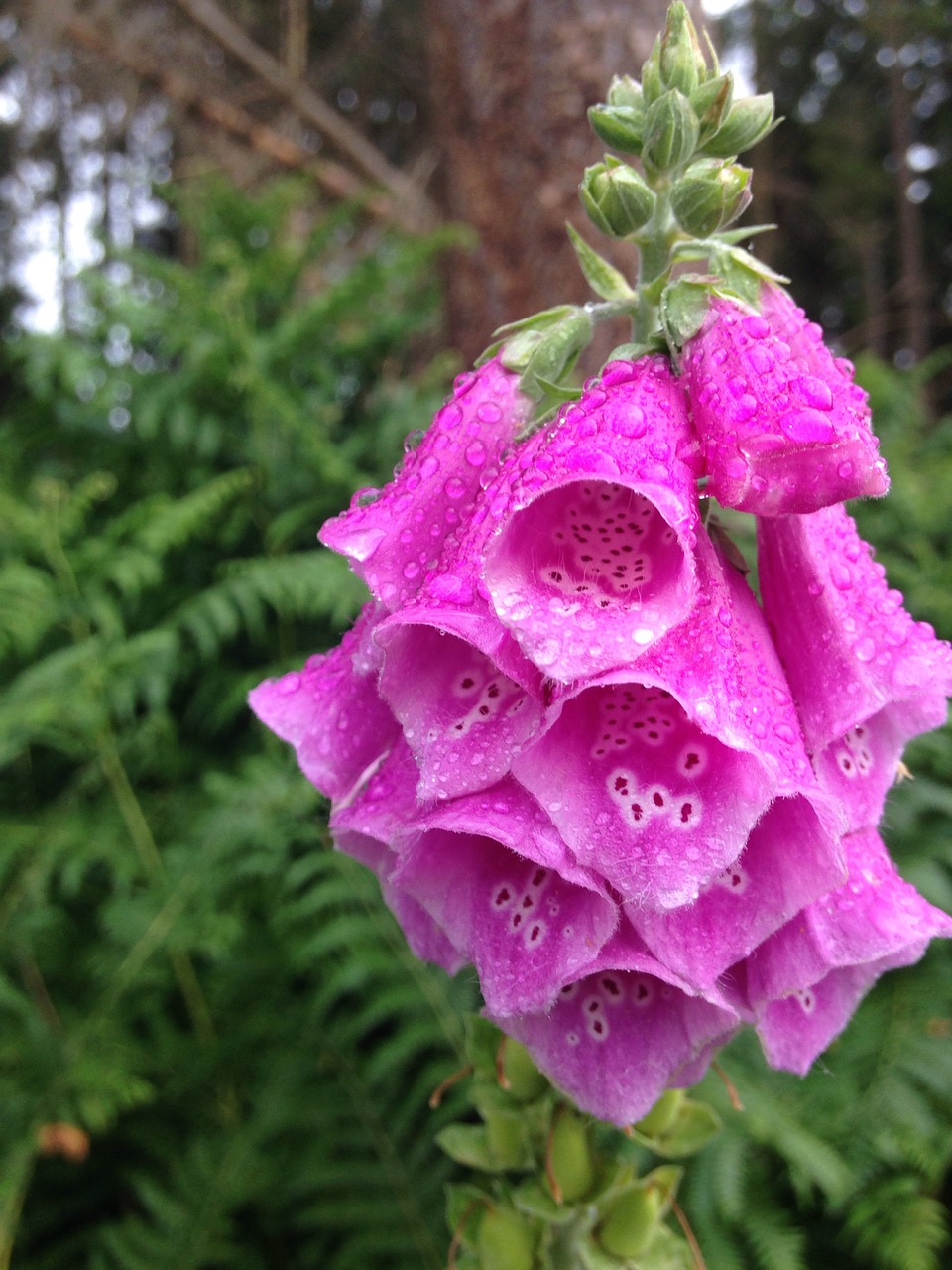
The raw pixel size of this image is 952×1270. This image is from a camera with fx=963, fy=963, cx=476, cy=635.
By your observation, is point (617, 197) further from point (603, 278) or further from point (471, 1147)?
point (471, 1147)

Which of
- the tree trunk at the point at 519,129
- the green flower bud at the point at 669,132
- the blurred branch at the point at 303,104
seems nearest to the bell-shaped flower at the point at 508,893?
the green flower bud at the point at 669,132

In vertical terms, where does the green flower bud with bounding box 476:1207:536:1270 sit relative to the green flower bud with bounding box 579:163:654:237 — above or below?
below

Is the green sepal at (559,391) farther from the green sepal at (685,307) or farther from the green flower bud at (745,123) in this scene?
the green flower bud at (745,123)

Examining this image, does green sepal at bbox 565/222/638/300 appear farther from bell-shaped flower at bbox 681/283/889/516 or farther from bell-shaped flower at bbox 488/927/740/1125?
bell-shaped flower at bbox 488/927/740/1125

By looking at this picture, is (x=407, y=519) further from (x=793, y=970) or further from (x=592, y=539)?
(x=793, y=970)

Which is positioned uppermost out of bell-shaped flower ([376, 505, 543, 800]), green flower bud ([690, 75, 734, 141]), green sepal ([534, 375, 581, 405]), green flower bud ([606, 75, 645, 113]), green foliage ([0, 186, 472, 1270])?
green flower bud ([606, 75, 645, 113])

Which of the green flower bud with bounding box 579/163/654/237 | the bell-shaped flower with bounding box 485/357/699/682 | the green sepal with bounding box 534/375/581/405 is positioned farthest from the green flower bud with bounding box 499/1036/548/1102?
the green flower bud with bounding box 579/163/654/237

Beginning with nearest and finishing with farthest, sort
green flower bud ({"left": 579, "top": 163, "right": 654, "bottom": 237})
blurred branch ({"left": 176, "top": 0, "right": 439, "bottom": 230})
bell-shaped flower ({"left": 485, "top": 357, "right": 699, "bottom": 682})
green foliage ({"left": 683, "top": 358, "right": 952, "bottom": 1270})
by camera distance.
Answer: bell-shaped flower ({"left": 485, "top": 357, "right": 699, "bottom": 682}) → green flower bud ({"left": 579, "top": 163, "right": 654, "bottom": 237}) → green foliage ({"left": 683, "top": 358, "right": 952, "bottom": 1270}) → blurred branch ({"left": 176, "top": 0, "right": 439, "bottom": 230})
